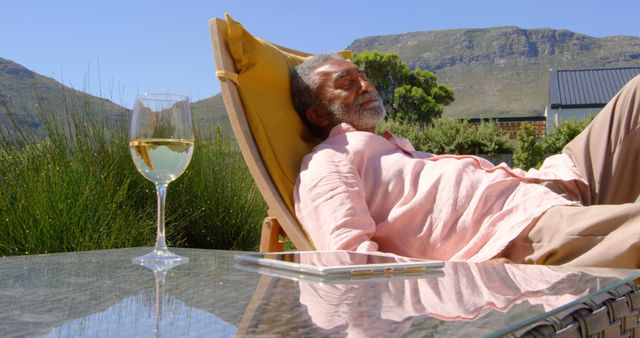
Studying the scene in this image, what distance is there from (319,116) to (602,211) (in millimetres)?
1595

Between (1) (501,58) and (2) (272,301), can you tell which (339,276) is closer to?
(2) (272,301)

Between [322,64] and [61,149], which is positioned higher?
[322,64]

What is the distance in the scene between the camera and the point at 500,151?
1875 cm

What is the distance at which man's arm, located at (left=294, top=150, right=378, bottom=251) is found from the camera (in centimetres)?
217

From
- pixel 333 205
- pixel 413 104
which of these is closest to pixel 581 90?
pixel 413 104

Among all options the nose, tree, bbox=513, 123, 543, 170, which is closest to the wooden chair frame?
the nose

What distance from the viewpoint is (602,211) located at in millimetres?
1903

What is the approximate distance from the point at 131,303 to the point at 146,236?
322 centimetres

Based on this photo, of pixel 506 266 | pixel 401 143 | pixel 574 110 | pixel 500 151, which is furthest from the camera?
pixel 574 110

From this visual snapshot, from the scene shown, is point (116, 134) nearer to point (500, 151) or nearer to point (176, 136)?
point (176, 136)

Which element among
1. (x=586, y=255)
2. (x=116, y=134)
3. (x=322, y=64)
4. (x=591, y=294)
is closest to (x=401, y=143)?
(x=322, y=64)

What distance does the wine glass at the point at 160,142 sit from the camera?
1457 millimetres

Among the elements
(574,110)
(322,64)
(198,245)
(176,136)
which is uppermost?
(574,110)

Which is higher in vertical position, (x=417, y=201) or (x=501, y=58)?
(x=501, y=58)
